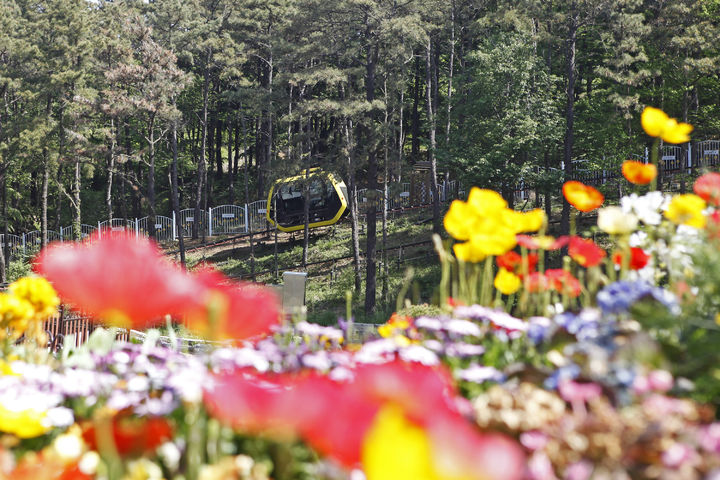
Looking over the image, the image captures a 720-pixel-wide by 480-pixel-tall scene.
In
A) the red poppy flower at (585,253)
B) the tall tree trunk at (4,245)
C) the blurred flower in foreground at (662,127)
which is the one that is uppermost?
the blurred flower in foreground at (662,127)

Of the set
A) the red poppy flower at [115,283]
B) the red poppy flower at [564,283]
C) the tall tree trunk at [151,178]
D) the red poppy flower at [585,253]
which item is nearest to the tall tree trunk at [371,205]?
the tall tree trunk at [151,178]

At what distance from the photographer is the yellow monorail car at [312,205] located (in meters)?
29.2

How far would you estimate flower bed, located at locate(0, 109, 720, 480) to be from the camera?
1.42m

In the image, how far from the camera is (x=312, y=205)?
96.9 ft

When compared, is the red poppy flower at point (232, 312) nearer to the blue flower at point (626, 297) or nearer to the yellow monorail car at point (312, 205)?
the blue flower at point (626, 297)

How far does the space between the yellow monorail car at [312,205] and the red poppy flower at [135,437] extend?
26834 millimetres

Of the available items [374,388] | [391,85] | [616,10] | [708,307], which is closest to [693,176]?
[616,10]

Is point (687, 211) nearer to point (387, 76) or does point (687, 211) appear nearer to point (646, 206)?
point (646, 206)

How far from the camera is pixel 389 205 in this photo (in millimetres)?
31016

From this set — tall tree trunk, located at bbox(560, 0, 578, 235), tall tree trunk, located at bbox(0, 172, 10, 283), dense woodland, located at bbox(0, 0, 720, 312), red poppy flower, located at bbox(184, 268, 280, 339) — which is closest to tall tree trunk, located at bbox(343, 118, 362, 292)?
dense woodland, located at bbox(0, 0, 720, 312)

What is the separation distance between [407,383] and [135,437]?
870 millimetres

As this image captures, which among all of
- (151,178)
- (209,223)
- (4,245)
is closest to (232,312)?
(151,178)

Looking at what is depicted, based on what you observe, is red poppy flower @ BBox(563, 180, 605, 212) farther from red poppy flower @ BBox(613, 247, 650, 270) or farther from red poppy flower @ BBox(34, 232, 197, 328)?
red poppy flower @ BBox(34, 232, 197, 328)

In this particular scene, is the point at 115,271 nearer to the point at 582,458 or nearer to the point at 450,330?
the point at 582,458
